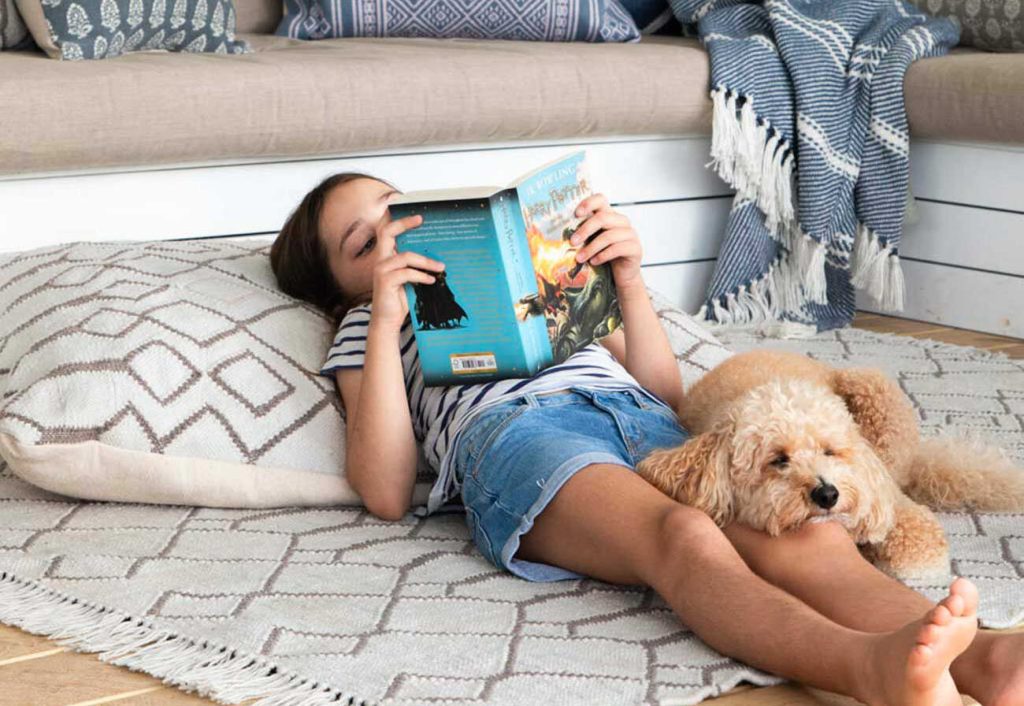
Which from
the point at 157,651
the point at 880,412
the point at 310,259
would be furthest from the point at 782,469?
the point at 310,259

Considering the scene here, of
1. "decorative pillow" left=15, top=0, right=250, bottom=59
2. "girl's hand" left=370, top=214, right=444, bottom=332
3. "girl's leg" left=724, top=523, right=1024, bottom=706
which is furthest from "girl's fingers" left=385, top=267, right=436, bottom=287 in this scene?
"decorative pillow" left=15, top=0, right=250, bottom=59

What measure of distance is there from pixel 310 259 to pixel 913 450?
782mm

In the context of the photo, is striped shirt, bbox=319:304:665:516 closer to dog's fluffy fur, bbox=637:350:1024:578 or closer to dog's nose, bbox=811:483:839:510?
dog's fluffy fur, bbox=637:350:1024:578

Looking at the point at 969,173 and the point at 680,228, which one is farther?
the point at 680,228

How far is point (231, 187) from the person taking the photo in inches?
88.7

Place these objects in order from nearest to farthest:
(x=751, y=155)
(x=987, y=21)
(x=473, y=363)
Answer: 1. (x=473, y=363)
2. (x=751, y=155)
3. (x=987, y=21)

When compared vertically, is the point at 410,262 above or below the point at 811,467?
above

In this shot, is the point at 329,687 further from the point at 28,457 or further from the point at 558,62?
the point at 558,62

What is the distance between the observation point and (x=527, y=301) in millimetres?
1391

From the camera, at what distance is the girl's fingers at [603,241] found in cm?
144

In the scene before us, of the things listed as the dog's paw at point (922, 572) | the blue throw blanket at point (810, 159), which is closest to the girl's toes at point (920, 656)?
the dog's paw at point (922, 572)

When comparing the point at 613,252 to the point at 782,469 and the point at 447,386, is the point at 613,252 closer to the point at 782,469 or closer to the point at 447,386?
the point at 447,386

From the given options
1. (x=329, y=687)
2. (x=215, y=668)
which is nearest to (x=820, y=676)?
(x=329, y=687)

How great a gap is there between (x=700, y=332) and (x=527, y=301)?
63 cm
